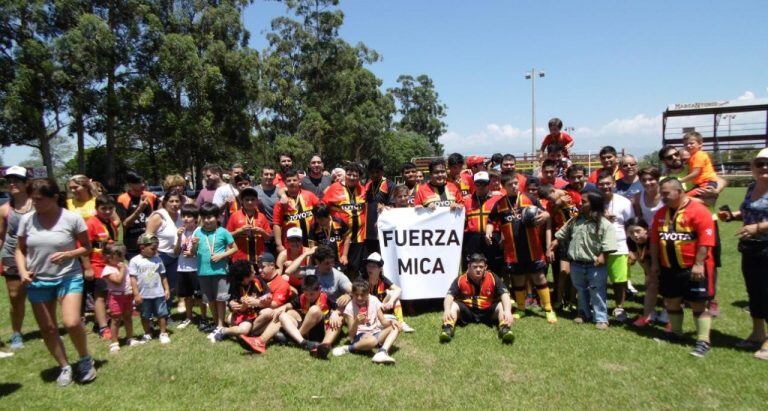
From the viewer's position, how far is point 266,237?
6.92 meters

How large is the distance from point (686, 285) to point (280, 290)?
490 cm

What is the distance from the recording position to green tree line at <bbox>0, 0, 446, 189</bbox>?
934 inches

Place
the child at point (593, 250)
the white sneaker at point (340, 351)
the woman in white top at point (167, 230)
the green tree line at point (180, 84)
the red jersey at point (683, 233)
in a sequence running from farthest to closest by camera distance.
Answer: the green tree line at point (180, 84) → the woman in white top at point (167, 230) → the child at point (593, 250) → the white sneaker at point (340, 351) → the red jersey at point (683, 233)

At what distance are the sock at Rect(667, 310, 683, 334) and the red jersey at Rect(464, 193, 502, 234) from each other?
260 centimetres

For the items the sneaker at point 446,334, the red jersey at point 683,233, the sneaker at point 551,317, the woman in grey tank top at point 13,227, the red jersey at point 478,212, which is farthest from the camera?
the red jersey at point 478,212

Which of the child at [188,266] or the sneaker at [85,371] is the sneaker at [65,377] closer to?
the sneaker at [85,371]

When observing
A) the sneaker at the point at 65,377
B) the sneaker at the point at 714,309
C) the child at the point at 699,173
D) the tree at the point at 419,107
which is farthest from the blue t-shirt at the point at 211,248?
the tree at the point at 419,107

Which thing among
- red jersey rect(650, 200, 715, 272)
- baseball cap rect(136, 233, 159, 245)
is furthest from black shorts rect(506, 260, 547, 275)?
baseball cap rect(136, 233, 159, 245)

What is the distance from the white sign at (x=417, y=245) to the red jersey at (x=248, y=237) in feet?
5.78

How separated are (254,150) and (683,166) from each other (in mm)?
32148

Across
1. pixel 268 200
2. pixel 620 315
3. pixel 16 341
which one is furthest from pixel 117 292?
pixel 620 315

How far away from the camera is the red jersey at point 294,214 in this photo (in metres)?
6.88

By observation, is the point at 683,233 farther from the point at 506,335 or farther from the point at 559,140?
the point at 559,140

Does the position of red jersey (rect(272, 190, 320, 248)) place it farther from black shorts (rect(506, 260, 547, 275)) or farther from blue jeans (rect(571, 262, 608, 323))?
blue jeans (rect(571, 262, 608, 323))
